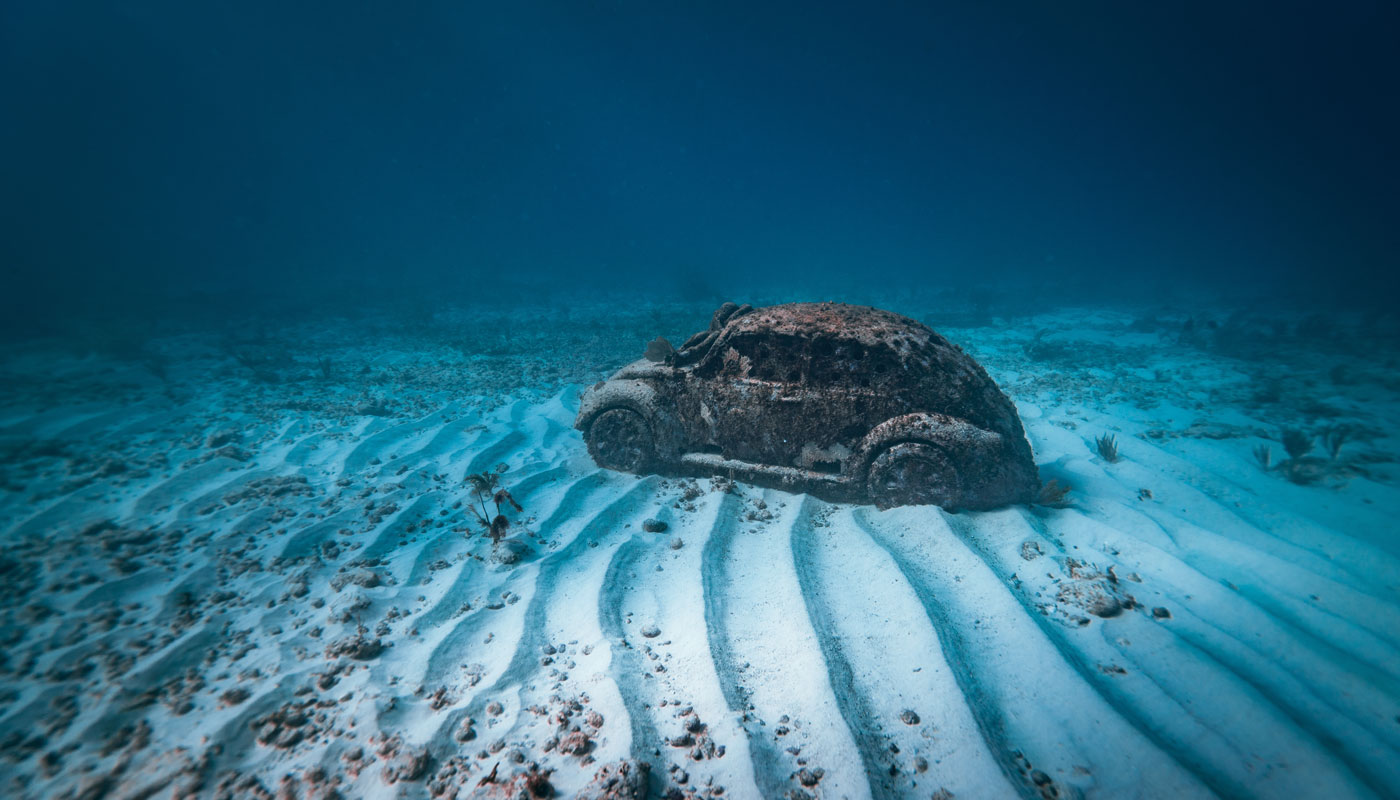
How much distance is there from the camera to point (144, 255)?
1415 inches

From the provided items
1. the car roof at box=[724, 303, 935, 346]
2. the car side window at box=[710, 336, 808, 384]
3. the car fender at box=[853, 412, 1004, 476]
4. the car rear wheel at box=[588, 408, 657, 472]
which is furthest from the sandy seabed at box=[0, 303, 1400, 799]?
the car roof at box=[724, 303, 935, 346]

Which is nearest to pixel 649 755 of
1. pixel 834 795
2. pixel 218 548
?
pixel 834 795

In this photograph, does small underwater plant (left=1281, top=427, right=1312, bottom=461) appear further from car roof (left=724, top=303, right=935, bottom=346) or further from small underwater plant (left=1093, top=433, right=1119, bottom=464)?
car roof (left=724, top=303, right=935, bottom=346)

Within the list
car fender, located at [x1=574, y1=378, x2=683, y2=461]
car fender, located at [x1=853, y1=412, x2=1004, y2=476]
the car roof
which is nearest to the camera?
car fender, located at [x1=853, y1=412, x2=1004, y2=476]

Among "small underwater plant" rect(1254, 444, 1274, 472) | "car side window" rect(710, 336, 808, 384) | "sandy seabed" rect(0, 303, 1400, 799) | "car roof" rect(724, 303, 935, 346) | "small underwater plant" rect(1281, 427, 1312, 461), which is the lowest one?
"sandy seabed" rect(0, 303, 1400, 799)

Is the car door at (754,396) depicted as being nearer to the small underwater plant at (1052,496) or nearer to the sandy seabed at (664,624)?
the sandy seabed at (664,624)

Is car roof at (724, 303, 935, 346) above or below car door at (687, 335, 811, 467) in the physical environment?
above

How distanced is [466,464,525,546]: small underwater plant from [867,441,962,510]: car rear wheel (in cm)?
328

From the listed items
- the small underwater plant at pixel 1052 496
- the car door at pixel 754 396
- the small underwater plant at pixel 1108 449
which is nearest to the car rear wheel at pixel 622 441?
the car door at pixel 754 396

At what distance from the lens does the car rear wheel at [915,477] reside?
4145mm

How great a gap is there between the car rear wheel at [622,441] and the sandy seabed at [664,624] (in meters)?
0.22

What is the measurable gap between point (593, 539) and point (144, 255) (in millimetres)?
54317

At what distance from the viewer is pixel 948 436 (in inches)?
161

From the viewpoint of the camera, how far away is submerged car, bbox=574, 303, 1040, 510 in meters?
4.20
